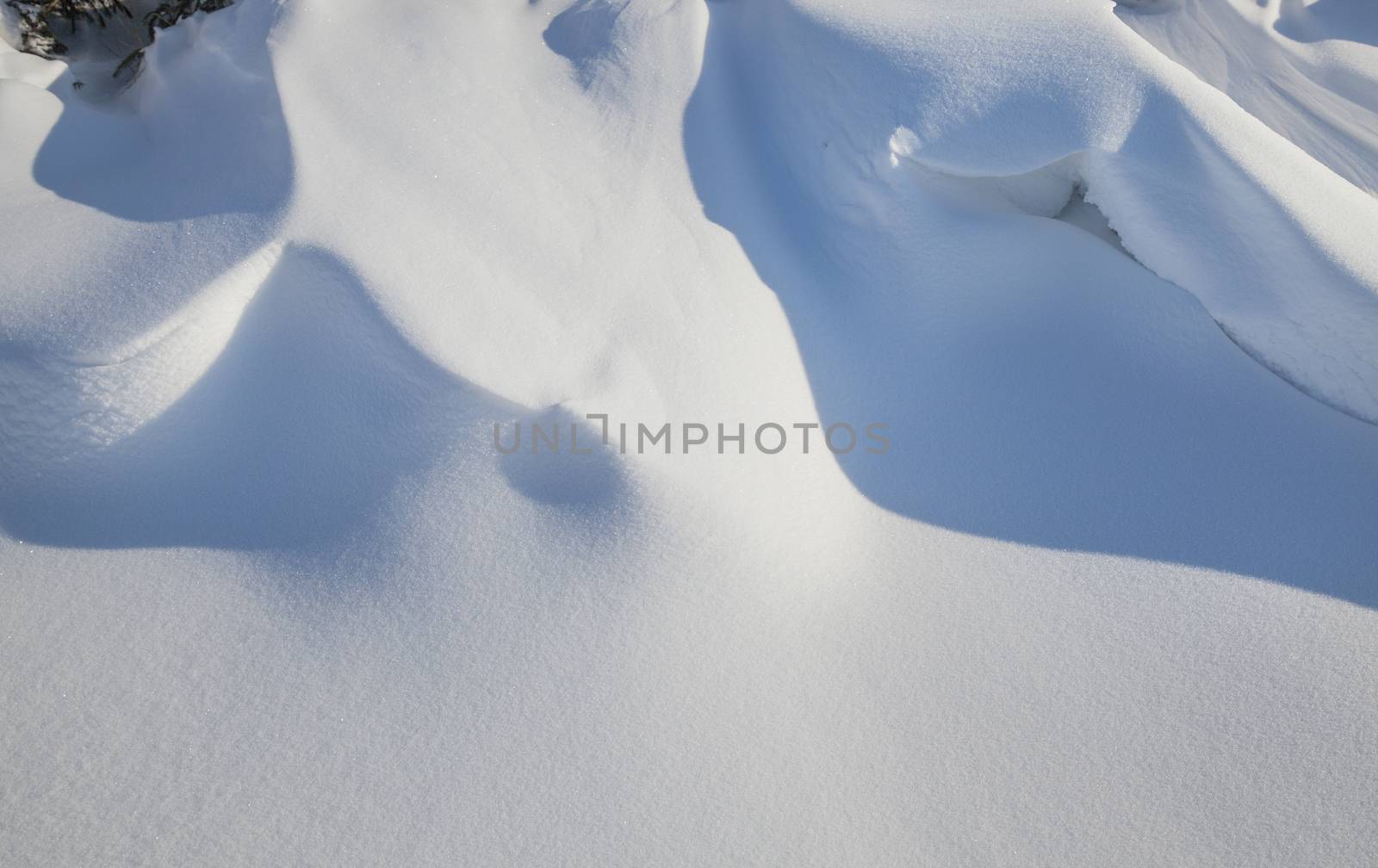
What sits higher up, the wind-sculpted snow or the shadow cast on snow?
the wind-sculpted snow

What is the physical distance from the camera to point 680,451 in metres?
1.09

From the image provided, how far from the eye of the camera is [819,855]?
900 millimetres

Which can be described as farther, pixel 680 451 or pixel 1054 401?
pixel 1054 401

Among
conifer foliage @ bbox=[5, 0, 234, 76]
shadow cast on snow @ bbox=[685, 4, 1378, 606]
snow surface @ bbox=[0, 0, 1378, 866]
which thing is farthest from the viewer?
conifer foliage @ bbox=[5, 0, 234, 76]

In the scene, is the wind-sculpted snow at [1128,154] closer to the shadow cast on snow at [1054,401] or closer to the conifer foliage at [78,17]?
the shadow cast on snow at [1054,401]

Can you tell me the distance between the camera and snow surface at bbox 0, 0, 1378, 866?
930 mm

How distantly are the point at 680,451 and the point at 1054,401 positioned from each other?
570mm

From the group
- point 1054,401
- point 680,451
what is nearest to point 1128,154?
point 1054,401

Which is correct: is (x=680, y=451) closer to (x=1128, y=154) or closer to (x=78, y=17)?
(x=1128, y=154)

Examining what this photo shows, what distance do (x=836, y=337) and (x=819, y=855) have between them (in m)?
0.71

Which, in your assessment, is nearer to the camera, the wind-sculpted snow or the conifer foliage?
the wind-sculpted snow

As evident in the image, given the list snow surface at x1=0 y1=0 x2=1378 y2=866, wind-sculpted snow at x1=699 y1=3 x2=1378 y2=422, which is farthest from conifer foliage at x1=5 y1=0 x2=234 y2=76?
wind-sculpted snow at x1=699 y1=3 x2=1378 y2=422

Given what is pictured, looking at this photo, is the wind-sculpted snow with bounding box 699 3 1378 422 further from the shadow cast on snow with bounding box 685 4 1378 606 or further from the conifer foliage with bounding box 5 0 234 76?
the conifer foliage with bounding box 5 0 234 76

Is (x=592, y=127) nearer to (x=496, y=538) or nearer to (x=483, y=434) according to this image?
(x=483, y=434)
